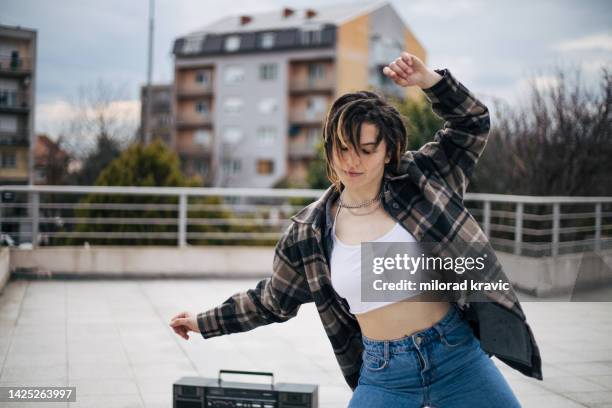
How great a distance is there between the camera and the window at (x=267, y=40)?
158 ft

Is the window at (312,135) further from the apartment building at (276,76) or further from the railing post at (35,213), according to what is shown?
the railing post at (35,213)

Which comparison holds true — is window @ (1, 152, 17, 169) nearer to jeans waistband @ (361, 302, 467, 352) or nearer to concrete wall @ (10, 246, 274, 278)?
concrete wall @ (10, 246, 274, 278)

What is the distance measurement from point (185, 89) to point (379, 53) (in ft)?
49.1

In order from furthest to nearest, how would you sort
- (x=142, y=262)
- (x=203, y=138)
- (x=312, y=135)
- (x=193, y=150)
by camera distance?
1. (x=203, y=138)
2. (x=193, y=150)
3. (x=312, y=135)
4. (x=142, y=262)

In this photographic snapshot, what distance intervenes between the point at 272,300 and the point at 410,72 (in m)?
0.96

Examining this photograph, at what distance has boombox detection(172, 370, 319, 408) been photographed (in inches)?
120

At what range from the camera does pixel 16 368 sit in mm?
4805

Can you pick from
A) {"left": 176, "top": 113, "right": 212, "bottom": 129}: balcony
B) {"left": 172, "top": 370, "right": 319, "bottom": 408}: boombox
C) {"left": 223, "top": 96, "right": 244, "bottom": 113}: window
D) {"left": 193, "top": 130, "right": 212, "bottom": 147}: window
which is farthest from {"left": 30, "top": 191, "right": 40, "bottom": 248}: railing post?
{"left": 176, "top": 113, "right": 212, "bottom": 129}: balcony

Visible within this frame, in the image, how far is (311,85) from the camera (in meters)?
47.4

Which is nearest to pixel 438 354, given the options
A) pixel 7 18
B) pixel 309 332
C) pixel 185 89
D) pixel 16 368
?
pixel 16 368

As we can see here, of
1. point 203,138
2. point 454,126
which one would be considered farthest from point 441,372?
point 203,138

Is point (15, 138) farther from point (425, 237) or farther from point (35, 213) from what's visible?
point (425, 237)

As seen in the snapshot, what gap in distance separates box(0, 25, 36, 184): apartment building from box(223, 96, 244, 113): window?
40.3 metres

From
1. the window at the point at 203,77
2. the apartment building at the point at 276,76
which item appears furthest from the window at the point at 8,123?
the window at the point at 203,77
